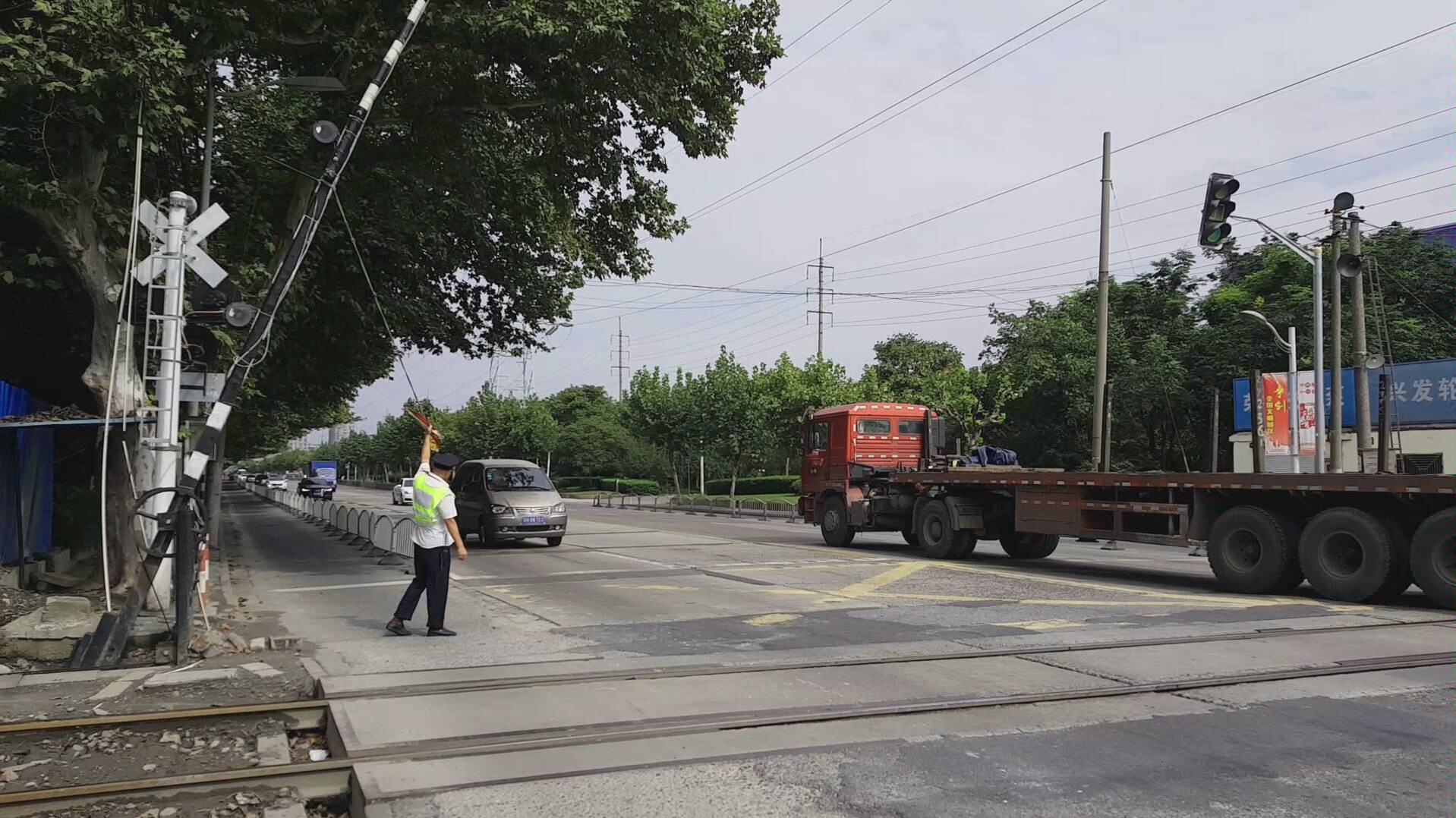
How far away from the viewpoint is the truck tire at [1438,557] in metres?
10.6

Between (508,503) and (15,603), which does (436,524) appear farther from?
(508,503)

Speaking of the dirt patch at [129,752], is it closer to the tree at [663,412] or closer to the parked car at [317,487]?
the tree at [663,412]

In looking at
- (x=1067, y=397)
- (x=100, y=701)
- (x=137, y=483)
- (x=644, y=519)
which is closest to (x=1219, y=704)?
(x=100, y=701)

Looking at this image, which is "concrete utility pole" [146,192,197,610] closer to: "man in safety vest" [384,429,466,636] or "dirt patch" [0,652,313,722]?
"dirt patch" [0,652,313,722]

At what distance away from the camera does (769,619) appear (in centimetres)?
1015

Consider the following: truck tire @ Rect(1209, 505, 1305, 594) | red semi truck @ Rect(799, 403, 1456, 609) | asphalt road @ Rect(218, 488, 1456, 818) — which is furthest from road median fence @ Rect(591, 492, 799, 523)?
asphalt road @ Rect(218, 488, 1456, 818)

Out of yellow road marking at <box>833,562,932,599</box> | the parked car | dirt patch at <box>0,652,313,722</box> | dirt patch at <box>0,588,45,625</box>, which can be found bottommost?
the parked car

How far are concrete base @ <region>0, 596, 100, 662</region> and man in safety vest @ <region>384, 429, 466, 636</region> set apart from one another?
2650mm

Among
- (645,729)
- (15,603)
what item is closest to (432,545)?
(645,729)

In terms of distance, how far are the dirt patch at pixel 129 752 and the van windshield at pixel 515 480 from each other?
1367cm

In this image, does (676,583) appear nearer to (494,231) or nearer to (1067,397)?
(494,231)

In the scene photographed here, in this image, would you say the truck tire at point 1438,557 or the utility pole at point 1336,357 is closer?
the truck tire at point 1438,557

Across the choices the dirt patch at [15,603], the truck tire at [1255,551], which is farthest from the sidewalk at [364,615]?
the truck tire at [1255,551]

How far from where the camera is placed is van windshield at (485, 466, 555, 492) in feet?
65.4
